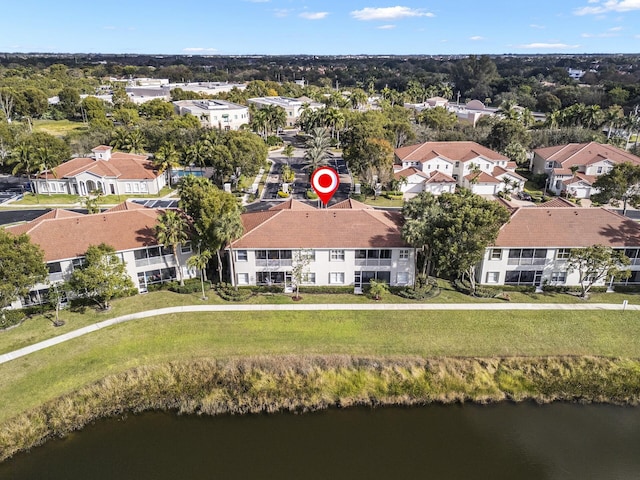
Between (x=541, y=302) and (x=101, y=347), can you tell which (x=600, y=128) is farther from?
(x=101, y=347)

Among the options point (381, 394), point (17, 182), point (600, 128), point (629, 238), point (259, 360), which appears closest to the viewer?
point (381, 394)

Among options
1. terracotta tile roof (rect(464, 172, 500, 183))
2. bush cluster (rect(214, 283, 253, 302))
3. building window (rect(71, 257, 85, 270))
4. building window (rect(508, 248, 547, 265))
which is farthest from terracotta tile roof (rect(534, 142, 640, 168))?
building window (rect(71, 257, 85, 270))

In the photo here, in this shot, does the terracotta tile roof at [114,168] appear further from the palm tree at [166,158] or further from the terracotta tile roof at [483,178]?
the terracotta tile roof at [483,178]

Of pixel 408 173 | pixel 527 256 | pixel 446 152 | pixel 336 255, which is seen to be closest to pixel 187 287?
pixel 336 255

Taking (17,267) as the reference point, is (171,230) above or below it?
above

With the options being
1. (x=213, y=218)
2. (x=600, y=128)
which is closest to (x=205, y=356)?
(x=213, y=218)

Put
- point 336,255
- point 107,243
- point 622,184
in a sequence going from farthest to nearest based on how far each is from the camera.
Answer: point 622,184 < point 336,255 < point 107,243

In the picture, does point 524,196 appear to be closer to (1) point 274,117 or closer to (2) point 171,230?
(2) point 171,230

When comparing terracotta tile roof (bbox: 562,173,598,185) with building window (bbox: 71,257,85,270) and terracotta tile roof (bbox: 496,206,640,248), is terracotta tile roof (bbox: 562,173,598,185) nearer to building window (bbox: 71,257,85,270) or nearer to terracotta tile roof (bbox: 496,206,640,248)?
terracotta tile roof (bbox: 496,206,640,248)
